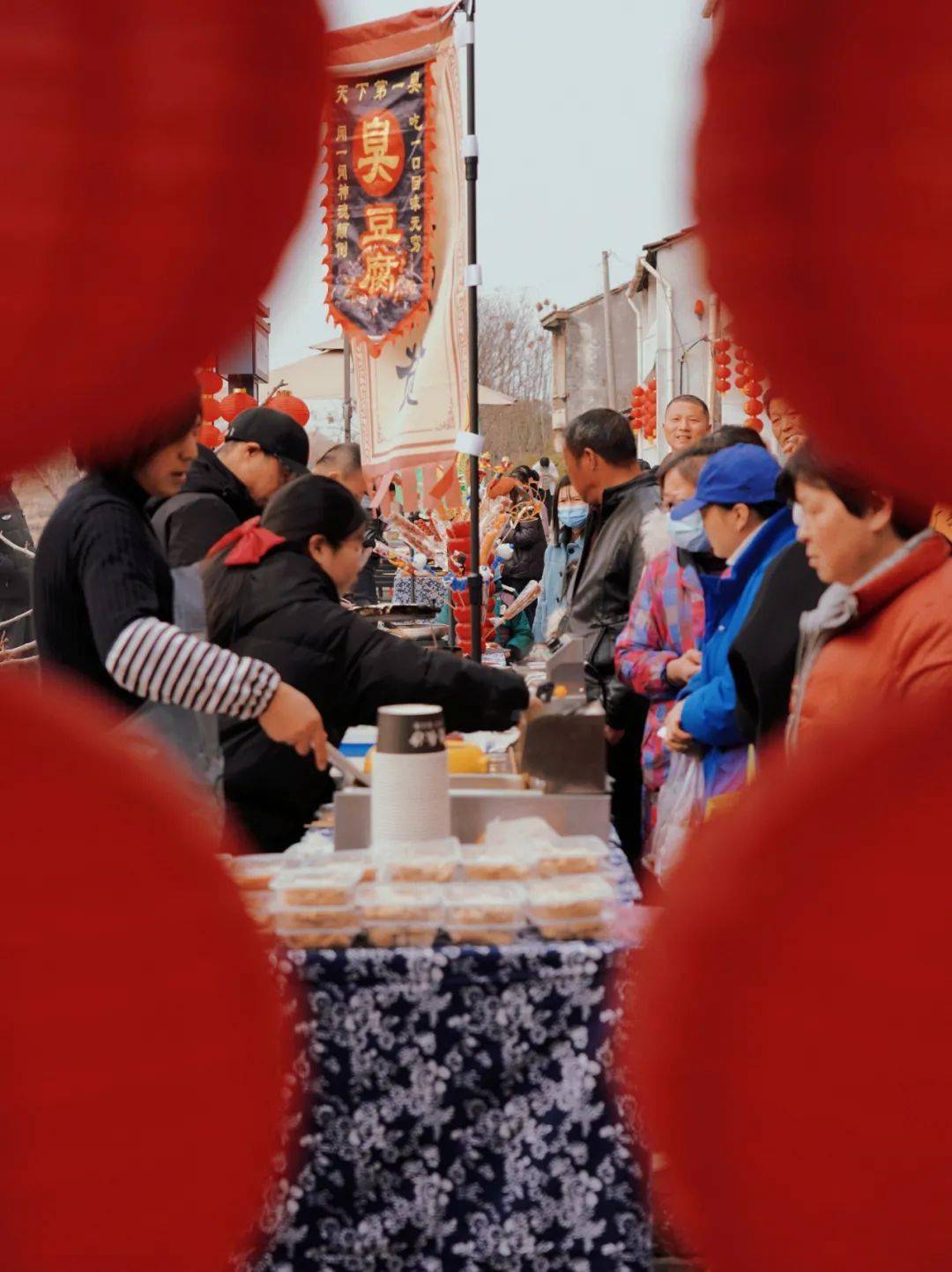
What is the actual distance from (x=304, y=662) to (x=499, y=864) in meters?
0.84

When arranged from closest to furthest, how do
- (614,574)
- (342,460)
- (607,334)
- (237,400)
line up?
(607,334) < (237,400) < (614,574) < (342,460)

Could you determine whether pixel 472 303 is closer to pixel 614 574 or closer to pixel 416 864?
pixel 416 864

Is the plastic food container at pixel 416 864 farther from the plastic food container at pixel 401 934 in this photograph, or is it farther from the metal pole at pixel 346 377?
the metal pole at pixel 346 377

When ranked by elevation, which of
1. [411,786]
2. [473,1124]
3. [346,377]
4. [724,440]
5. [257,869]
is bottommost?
[473,1124]

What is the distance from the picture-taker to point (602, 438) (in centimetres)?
349

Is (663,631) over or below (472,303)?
below

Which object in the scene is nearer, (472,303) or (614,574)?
(472,303)

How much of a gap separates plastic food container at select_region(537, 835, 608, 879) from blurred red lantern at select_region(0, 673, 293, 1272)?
1187 mm

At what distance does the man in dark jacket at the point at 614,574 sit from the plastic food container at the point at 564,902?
1890mm

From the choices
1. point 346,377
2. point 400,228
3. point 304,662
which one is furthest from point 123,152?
point 304,662

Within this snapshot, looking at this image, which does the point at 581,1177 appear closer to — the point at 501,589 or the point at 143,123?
the point at 143,123

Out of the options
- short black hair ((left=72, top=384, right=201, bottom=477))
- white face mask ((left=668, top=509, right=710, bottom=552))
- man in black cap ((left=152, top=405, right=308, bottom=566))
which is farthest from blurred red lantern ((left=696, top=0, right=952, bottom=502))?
white face mask ((left=668, top=509, right=710, bottom=552))

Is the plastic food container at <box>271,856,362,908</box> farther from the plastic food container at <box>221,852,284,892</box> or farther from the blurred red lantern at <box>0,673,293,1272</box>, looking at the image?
the blurred red lantern at <box>0,673,293,1272</box>

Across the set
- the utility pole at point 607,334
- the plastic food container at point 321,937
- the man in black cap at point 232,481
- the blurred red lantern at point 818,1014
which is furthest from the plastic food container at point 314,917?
the man in black cap at point 232,481
